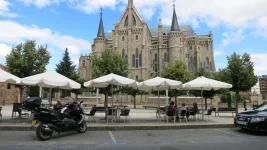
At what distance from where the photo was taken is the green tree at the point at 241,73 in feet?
53.5

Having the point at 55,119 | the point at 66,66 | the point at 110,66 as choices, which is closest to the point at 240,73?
the point at 110,66

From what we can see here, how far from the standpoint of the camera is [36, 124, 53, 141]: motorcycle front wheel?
25.2 feet

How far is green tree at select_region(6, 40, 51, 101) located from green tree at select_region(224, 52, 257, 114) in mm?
14924

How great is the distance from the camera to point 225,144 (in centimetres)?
739

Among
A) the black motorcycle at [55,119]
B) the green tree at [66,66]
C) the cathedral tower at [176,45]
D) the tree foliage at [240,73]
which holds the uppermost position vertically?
the cathedral tower at [176,45]

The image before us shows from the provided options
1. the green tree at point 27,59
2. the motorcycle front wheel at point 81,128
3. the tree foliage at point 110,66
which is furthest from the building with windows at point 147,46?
the motorcycle front wheel at point 81,128

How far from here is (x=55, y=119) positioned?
8.16 meters

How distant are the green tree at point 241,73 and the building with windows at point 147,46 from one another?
132 ft

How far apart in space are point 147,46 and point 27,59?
44.7 m

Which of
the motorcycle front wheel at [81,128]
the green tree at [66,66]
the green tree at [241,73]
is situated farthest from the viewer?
the green tree at [66,66]

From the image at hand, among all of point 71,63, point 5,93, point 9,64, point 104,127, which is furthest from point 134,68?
point 104,127

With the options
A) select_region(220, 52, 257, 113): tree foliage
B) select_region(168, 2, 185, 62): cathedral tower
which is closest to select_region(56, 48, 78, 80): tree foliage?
select_region(168, 2, 185, 62): cathedral tower

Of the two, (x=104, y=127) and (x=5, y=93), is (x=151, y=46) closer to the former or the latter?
(x=5, y=93)

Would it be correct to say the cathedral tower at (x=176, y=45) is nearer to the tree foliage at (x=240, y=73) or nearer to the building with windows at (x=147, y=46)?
the building with windows at (x=147, y=46)
